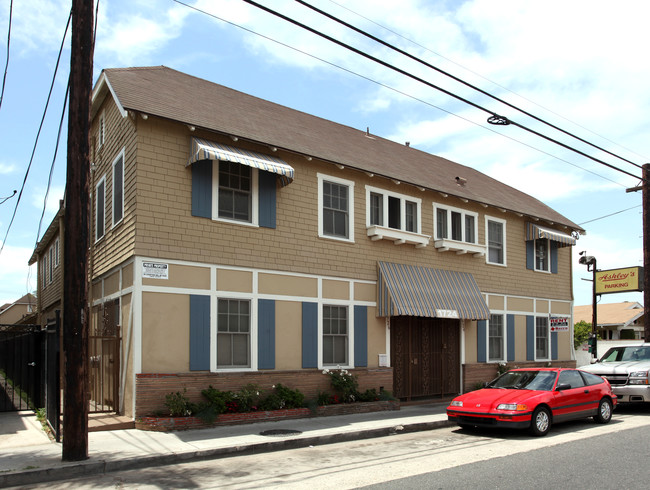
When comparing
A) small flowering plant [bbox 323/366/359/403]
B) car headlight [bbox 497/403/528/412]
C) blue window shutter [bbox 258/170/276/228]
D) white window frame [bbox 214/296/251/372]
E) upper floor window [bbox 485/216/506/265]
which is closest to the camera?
car headlight [bbox 497/403/528/412]

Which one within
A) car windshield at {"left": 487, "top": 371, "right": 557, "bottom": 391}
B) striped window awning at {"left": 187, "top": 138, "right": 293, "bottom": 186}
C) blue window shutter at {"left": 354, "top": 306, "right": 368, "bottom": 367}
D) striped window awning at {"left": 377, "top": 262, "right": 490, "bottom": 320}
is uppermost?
striped window awning at {"left": 187, "top": 138, "right": 293, "bottom": 186}

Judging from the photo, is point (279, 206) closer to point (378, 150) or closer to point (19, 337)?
point (378, 150)

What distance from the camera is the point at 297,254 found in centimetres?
1491

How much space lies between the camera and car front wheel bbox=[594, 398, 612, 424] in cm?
1353

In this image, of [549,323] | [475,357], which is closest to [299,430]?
[475,357]

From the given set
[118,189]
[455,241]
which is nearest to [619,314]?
[455,241]

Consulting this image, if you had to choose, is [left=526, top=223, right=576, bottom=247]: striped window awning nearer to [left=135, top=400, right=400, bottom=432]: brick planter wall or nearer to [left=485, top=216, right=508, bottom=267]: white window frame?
[left=485, top=216, right=508, bottom=267]: white window frame

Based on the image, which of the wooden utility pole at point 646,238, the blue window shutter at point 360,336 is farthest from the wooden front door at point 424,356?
the wooden utility pole at point 646,238

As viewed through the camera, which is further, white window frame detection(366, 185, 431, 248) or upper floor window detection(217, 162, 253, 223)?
white window frame detection(366, 185, 431, 248)

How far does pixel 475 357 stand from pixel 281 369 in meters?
7.72

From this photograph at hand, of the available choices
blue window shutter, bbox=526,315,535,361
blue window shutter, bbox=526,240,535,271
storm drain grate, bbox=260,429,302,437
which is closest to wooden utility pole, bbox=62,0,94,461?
storm drain grate, bbox=260,429,302,437

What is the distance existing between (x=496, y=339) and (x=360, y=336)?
6482mm

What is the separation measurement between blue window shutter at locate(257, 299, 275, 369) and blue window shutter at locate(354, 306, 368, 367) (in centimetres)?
267

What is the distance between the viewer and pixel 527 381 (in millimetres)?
13062
